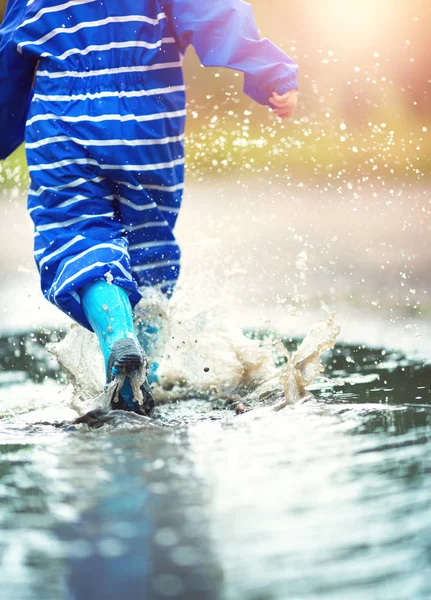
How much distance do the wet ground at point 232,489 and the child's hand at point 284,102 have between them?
725mm

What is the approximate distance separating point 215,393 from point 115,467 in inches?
40.8

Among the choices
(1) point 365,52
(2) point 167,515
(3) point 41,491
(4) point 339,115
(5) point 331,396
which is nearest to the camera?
(2) point 167,515

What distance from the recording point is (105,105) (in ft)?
8.02

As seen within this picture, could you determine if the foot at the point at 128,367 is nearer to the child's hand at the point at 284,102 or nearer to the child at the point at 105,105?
the child at the point at 105,105

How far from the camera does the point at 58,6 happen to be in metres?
2.49

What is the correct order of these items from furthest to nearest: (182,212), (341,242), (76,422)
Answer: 1. (182,212)
2. (341,242)
3. (76,422)

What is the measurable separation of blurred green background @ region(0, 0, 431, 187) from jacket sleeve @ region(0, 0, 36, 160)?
4.32m

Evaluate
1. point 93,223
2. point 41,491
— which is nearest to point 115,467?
point 41,491

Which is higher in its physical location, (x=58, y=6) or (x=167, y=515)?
(x=58, y=6)

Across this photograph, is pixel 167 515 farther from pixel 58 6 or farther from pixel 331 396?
pixel 58 6

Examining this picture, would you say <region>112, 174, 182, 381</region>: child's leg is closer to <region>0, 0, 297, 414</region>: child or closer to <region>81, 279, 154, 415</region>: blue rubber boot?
<region>0, 0, 297, 414</region>: child

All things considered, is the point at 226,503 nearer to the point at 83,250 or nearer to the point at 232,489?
the point at 232,489

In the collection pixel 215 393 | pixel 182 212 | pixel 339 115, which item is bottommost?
pixel 215 393

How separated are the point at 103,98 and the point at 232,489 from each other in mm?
1113
